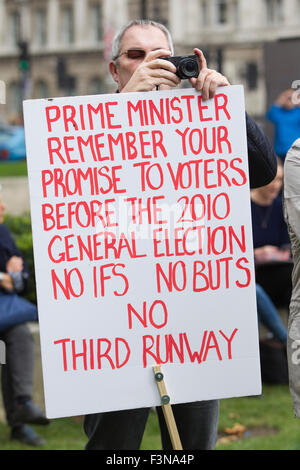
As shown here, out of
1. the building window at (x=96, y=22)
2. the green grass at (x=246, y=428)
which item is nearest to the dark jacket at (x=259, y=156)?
the green grass at (x=246, y=428)

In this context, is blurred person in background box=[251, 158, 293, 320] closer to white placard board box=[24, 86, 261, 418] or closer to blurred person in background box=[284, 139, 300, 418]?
white placard board box=[24, 86, 261, 418]

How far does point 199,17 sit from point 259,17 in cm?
366

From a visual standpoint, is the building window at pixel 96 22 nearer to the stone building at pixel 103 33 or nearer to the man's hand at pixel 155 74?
the stone building at pixel 103 33

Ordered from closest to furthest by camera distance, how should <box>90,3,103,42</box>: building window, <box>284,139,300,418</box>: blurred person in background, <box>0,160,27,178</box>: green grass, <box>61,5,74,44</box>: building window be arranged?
<box>284,139,300,418</box>: blurred person in background → <box>0,160,27,178</box>: green grass → <box>90,3,103,42</box>: building window → <box>61,5,74,44</box>: building window

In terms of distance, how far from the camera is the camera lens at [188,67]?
2.93m

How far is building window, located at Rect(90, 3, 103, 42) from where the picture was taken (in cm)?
5438

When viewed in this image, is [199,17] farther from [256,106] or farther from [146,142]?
[146,142]

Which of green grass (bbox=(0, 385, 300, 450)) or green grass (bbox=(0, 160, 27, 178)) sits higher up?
green grass (bbox=(0, 385, 300, 450))

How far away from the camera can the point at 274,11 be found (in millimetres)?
48500

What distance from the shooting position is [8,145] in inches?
1004

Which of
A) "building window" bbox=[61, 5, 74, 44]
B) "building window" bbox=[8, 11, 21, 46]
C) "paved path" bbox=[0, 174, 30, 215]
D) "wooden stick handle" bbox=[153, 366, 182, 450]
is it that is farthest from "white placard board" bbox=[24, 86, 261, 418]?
"building window" bbox=[8, 11, 21, 46]

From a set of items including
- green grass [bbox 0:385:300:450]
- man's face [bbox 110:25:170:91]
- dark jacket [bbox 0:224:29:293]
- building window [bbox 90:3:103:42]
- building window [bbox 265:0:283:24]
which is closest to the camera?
man's face [bbox 110:25:170:91]

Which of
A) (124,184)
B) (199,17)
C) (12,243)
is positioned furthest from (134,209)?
(199,17)

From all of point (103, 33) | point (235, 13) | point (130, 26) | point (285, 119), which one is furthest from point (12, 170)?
point (103, 33)
